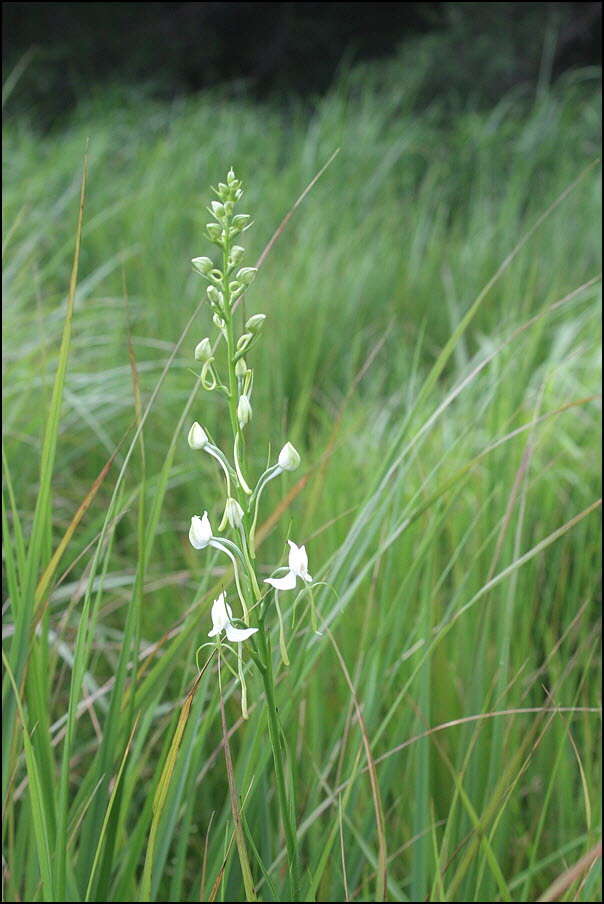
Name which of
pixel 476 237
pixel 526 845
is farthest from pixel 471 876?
pixel 476 237

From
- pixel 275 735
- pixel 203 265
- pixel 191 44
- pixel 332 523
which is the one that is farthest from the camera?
pixel 191 44

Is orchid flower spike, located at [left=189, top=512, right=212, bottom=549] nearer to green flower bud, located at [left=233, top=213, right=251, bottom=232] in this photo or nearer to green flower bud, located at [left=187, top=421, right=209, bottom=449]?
green flower bud, located at [left=187, top=421, right=209, bottom=449]

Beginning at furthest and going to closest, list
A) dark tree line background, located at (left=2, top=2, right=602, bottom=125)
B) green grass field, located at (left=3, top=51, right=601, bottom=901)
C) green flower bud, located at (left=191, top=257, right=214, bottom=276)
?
dark tree line background, located at (left=2, top=2, right=602, bottom=125)
green grass field, located at (left=3, top=51, right=601, bottom=901)
green flower bud, located at (left=191, top=257, right=214, bottom=276)

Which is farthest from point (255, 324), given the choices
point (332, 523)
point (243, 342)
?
point (332, 523)

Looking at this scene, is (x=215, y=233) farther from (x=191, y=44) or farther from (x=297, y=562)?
(x=191, y=44)

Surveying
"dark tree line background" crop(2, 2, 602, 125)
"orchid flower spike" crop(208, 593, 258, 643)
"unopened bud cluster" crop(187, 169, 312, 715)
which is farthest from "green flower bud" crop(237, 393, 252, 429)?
"dark tree line background" crop(2, 2, 602, 125)

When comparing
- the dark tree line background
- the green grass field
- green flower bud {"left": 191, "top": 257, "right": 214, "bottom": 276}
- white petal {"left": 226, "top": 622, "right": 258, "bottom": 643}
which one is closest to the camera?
white petal {"left": 226, "top": 622, "right": 258, "bottom": 643}

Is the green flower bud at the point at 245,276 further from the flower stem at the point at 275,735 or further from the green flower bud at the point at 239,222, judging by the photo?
the flower stem at the point at 275,735

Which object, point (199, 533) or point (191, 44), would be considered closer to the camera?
point (199, 533)
